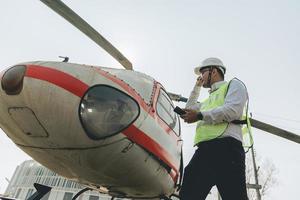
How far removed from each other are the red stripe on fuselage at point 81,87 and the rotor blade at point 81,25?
1.91 meters

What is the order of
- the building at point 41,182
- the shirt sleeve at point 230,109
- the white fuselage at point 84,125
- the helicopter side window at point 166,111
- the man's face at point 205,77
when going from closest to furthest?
the white fuselage at point 84,125, the shirt sleeve at point 230,109, the man's face at point 205,77, the helicopter side window at point 166,111, the building at point 41,182

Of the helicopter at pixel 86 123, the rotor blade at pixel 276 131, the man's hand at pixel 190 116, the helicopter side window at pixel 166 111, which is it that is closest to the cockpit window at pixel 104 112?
the helicopter at pixel 86 123

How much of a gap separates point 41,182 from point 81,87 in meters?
67.0

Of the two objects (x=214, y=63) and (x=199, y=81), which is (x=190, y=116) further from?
(x=199, y=81)

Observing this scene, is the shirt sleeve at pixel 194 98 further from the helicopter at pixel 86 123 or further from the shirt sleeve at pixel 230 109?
the shirt sleeve at pixel 230 109

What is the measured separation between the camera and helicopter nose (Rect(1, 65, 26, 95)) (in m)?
2.59

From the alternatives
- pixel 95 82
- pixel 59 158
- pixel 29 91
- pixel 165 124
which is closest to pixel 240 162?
pixel 165 124

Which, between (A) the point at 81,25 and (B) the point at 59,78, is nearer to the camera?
(B) the point at 59,78

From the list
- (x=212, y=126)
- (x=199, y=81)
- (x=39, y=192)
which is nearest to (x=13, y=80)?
(x=39, y=192)

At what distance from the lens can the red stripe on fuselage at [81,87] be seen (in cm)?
258

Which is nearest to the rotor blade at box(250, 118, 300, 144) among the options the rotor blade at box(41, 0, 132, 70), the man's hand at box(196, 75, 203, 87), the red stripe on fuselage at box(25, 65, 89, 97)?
the man's hand at box(196, 75, 203, 87)

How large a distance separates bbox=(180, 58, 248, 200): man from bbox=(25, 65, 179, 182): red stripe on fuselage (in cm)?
49

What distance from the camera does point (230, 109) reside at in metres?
2.83

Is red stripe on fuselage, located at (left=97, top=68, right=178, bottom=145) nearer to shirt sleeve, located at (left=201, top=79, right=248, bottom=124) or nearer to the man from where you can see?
the man
